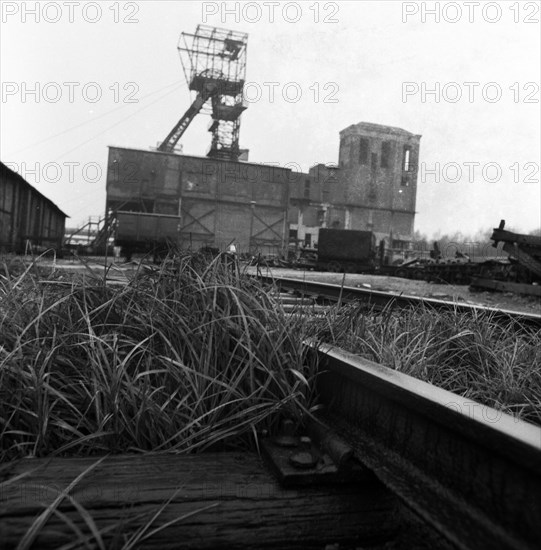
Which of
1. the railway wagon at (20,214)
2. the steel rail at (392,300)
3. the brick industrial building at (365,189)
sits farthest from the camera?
the brick industrial building at (365,189)

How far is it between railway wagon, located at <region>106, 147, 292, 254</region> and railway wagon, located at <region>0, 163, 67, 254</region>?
27.4ft

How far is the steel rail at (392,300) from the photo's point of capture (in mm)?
3150

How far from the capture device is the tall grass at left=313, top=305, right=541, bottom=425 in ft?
6.56

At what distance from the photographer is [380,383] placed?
1375mm

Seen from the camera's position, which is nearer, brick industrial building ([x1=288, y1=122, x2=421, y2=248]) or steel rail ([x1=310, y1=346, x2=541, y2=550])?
steel rail ([x1=310, y1=346, x2=541, y2=550])

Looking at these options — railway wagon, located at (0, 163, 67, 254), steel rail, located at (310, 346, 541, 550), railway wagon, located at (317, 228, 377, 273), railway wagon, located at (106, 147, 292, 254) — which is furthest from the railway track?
railway wagon, located at (106, 147, 292, 254)

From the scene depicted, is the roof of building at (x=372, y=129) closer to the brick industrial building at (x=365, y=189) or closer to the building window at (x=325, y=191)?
the brick industrial building at (x=365, y=189)

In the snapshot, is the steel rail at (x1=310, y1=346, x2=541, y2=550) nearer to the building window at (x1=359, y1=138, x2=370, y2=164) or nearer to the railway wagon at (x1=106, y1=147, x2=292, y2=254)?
the railway wagon at (x1=106, y1=147, x2=292, y2=254)

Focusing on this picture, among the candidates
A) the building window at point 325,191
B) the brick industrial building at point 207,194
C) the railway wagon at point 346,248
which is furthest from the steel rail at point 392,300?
the building window at point 325,191

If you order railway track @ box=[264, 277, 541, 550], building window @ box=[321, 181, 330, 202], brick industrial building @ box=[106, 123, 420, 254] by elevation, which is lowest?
railway track @ box=[264, 277, 541, 550]

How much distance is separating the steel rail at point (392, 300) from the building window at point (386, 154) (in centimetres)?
5002

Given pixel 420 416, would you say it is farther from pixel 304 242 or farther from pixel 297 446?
pixel 304 242

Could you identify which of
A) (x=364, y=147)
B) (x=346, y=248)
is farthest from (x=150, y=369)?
(x=364, y=147)

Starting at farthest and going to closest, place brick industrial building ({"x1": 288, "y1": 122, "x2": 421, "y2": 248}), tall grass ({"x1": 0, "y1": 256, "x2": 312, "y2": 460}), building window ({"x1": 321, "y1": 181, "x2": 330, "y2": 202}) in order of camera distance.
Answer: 1. building window ({"x1": 321, "y1": 181, "x2": 330, "y2": 202})
2. brick industrial building ({"x1": 288, "y1": 122, "x2": 421, "y2": 248})
3. tall grass ({"x1": 0, "y1": 256, "x2": 312, "y2": 460})
